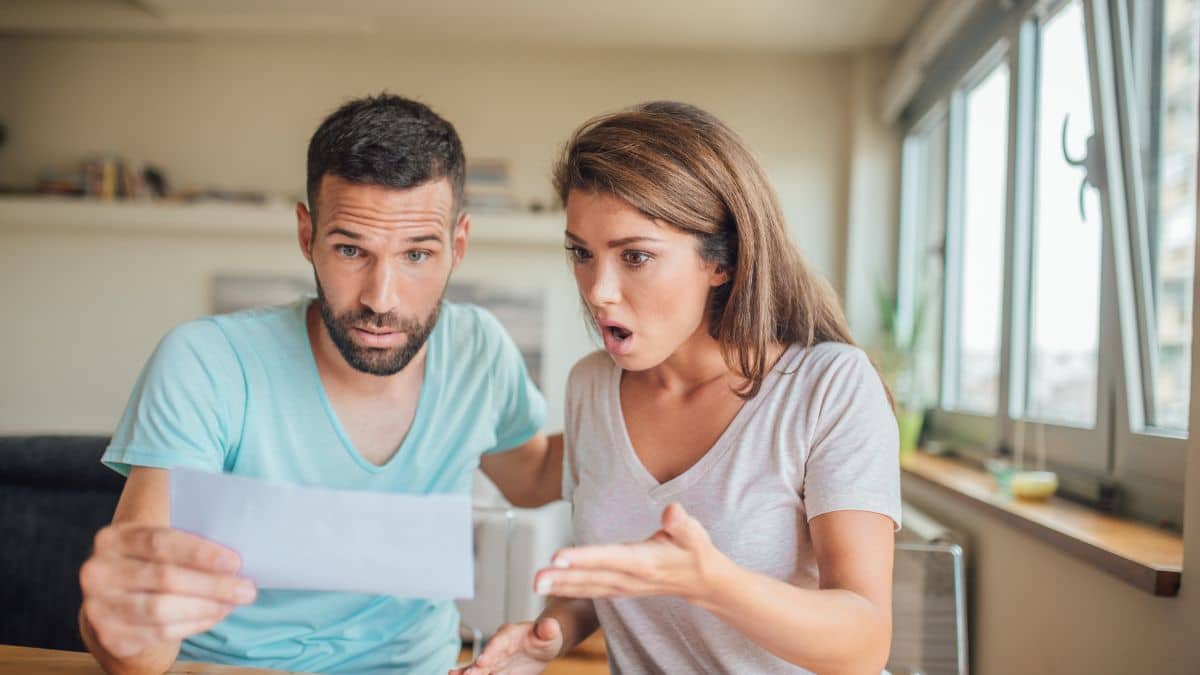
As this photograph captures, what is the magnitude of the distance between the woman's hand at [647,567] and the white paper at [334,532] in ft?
0.40

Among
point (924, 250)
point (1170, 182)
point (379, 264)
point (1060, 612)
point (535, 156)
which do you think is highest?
point (535, 156)

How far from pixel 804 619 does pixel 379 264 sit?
84 cm

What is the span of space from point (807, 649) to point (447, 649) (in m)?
0.84

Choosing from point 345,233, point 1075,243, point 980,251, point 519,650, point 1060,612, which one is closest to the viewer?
point 519,650

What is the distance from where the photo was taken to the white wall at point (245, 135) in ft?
17.2

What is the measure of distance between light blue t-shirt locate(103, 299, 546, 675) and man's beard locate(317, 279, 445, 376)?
0.30 feet

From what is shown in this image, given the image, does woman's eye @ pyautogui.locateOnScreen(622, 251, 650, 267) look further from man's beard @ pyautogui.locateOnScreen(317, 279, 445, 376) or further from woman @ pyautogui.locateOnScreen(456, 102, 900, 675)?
man's beard @ pyautogui.locateOnScreen(317, 279, 445, 376)

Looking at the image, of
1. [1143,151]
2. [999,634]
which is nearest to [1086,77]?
[1143,151]

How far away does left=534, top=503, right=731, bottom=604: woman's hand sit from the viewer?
0.81 meters

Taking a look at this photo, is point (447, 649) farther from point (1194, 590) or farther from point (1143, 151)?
point (1143, 151)

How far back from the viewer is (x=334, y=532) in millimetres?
923

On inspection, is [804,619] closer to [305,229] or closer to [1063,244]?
[305,229]

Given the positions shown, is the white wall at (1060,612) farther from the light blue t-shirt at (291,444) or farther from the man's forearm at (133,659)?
the man's forearm at (133,659)

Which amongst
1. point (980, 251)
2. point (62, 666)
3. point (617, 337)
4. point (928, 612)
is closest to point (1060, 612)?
point (928, 612)
